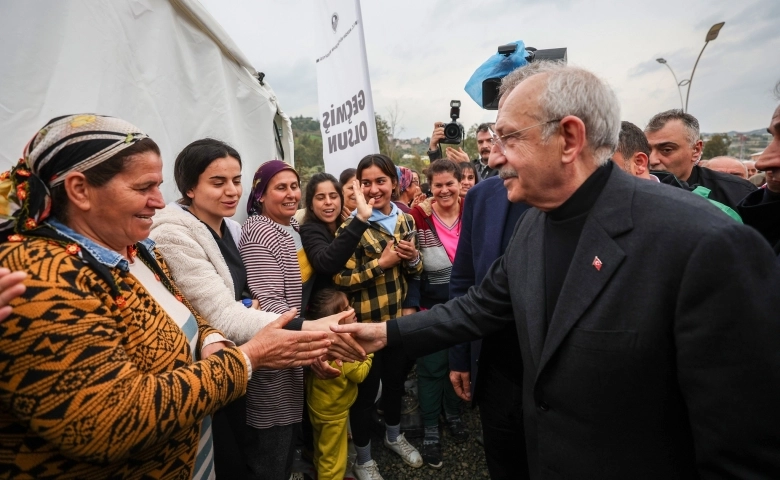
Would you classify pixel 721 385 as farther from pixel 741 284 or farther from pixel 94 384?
pixel 94 384

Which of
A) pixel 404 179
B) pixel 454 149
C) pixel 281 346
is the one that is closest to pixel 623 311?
pixel 281 346

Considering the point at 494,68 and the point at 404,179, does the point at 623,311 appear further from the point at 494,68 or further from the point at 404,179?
the point at 404,179

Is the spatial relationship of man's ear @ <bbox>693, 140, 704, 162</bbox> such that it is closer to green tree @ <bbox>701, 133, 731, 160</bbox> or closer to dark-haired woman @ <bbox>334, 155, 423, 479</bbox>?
dark-haired woman @ <bbox>334, 155, 423, 479</bbox>

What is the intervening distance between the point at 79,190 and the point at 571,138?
1679mm

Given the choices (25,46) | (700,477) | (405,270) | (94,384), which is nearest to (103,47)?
(25,46)

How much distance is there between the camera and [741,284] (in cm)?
102

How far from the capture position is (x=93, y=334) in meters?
1.08

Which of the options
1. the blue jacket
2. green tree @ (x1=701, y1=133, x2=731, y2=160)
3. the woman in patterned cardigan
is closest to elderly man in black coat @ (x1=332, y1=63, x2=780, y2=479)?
the blue jacket

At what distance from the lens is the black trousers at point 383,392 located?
9.74ft

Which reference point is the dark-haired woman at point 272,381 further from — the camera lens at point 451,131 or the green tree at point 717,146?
the green tree at point 717,146

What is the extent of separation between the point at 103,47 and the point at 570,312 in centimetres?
284

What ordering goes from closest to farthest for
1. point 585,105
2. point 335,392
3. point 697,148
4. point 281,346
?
1. point 585,105
2. point 281,346
3. point 335,392
4. point 697,148

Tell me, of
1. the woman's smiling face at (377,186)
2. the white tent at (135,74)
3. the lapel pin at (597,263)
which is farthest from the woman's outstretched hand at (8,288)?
the woman's smiling face at (377,186)

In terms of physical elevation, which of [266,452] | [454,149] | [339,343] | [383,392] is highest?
[454,149]
